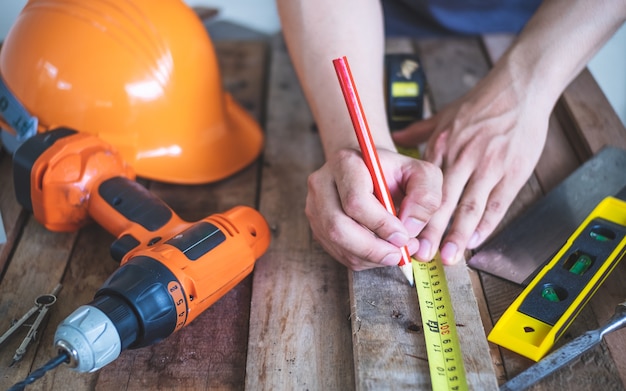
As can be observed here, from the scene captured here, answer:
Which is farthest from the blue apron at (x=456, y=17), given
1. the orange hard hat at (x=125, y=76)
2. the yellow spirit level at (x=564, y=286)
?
the yellow spirit level at (x=564, y=286)

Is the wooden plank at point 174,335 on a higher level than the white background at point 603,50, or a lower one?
higher

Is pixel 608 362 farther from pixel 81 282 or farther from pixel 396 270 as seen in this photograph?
pixel 81 282

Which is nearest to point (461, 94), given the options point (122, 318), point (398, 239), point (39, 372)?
point (398, 239)

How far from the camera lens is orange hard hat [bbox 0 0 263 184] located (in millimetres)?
1401

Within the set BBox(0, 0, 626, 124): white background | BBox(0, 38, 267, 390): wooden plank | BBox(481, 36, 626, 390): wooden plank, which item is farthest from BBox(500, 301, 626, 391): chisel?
BBox(0, 0, 626, 124): white background

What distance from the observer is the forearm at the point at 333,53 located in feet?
4.53

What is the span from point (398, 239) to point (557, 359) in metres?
0.31

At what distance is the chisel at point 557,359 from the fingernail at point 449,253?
26 centimetres

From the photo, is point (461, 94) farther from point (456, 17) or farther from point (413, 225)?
point (413, 225)

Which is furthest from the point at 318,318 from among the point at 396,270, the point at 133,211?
the point at 133,211

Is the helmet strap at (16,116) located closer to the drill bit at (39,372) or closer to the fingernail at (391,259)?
the drill bit at (39,372)

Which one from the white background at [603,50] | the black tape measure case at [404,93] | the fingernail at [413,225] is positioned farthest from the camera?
the white background at [603,50]

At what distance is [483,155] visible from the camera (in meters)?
1.38

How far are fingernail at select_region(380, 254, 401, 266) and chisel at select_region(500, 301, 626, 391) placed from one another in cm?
26
